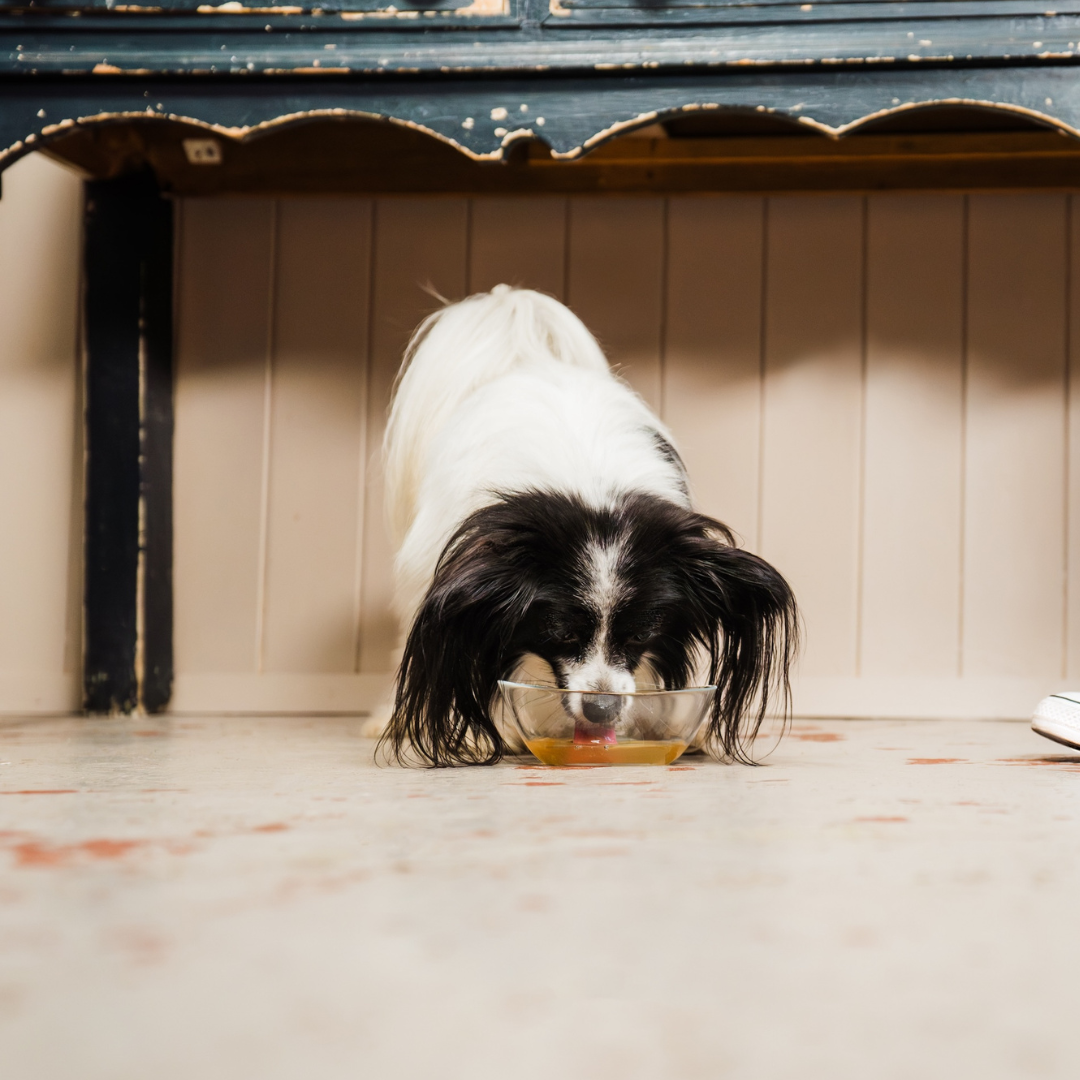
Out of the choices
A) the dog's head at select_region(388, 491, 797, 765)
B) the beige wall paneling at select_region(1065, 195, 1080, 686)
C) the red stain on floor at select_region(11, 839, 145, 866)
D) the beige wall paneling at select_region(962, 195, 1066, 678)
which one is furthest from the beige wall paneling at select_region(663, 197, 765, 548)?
the red stain on floor at select_region(11, 839, 145, 866)

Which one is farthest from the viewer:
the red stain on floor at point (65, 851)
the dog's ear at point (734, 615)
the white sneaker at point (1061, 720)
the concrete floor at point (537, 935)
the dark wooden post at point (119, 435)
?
the dark wooden post at point (119, 435)

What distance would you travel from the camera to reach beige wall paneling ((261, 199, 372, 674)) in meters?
2.20

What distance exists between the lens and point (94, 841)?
0.70m

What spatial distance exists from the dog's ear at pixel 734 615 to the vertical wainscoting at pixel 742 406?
76 centimetres

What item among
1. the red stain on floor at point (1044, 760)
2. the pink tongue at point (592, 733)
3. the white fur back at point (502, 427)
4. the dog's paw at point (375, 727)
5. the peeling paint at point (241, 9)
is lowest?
the dog's paw at point (375, 727)

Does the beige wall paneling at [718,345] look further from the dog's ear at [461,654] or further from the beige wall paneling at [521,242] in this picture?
the dog's ear at [461,654]

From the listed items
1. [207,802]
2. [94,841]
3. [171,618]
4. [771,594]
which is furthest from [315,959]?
[171,618]

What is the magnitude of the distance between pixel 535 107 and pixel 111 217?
1011mm

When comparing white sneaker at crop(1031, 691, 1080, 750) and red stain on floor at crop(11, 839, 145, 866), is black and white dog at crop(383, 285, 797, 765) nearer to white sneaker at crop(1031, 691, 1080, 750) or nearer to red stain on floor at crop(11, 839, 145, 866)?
white sneaker at crop(1031, 691, 1080, 750)

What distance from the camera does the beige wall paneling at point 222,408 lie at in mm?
2197

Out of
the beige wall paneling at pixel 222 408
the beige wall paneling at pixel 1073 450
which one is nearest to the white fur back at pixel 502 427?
the beige wall paneling at pixel 222 408

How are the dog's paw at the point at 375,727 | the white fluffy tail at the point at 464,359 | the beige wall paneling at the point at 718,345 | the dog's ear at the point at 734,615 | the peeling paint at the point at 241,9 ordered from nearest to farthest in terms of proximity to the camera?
1. the dog's ear at the point at 734,615
2. the peeling paint at the point at 241,9
3. the dog's paw at the point at 375,727
4. the white fluffy tail at the point at 464,359
5. the beige wall paneling at the point at 718,345

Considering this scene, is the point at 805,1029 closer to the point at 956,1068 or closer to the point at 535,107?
the point at 956,1068

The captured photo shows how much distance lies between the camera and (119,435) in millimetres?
2061
